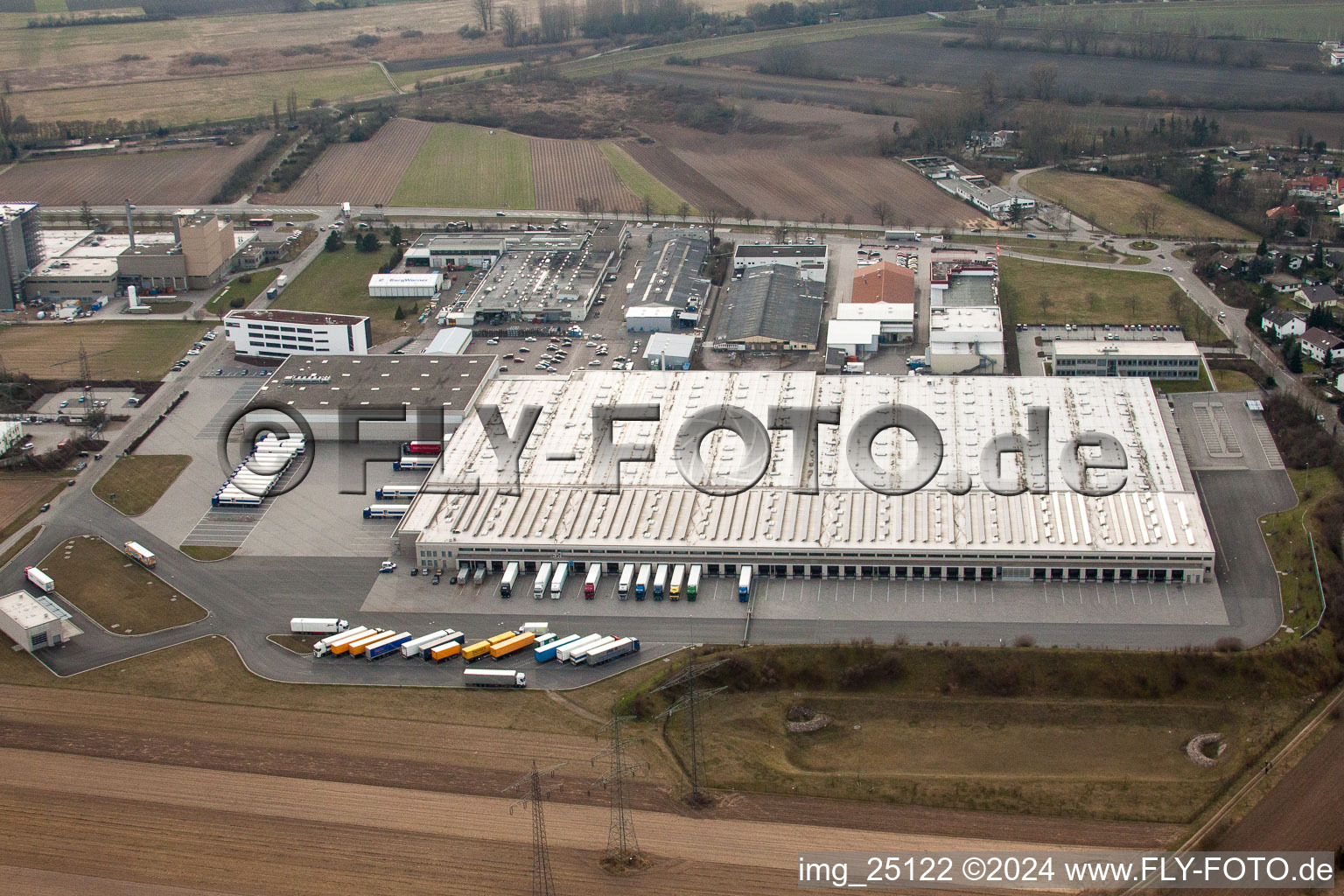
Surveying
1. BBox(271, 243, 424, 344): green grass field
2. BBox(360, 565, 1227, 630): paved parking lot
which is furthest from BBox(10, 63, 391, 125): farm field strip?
BBox(360, 565, 1227, 630): paved parking lot

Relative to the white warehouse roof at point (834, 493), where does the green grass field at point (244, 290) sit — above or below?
A: above

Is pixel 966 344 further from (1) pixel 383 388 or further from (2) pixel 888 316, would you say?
(1) pixel 383 388

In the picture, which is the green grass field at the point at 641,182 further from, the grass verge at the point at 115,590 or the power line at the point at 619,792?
the power line at the point at 619,792

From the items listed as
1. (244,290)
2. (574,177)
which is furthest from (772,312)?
(574,177)

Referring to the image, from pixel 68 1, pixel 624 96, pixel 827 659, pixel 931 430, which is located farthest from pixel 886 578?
pixel 68 1

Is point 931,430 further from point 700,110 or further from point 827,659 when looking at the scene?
point 700,110

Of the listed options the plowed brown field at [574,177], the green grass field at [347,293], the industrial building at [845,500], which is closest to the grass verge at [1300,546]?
the industrial building at [845,500]

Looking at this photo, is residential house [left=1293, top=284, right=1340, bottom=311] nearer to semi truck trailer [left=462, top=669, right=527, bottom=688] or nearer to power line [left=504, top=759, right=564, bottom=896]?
semi truck trailer [left=462, top=669, right=527, bottom=688]
